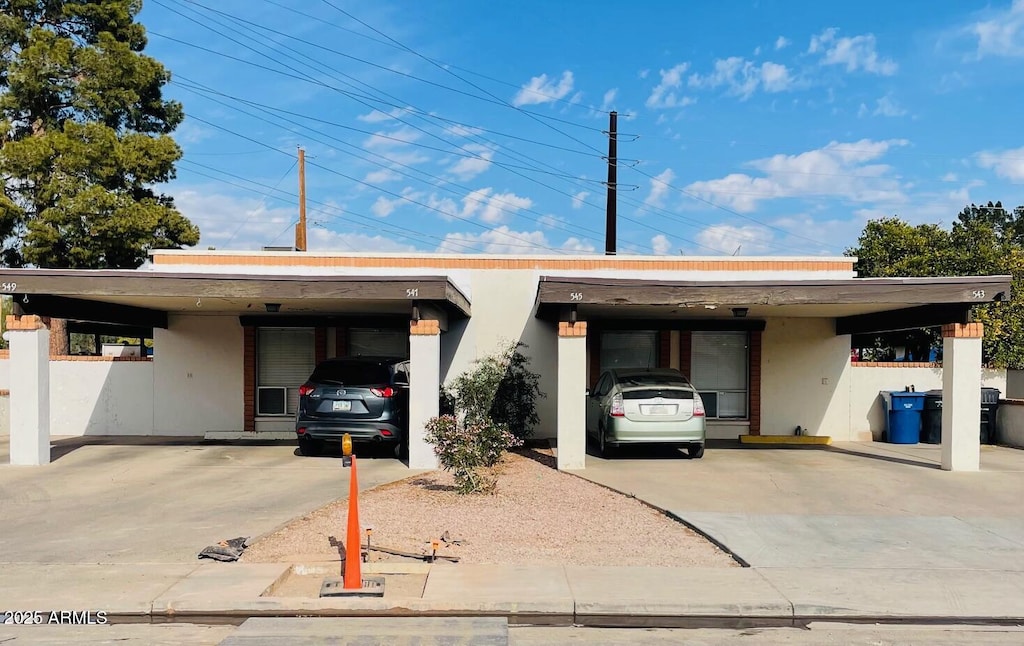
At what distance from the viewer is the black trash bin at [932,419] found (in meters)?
16.0

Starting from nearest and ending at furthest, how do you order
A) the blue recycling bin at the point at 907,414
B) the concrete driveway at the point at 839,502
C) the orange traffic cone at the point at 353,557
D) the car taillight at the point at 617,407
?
the orange traffic cone at the point at 353,557 → the concrete driveway at the point at 839,502 → the car taillight at the point at 617,407 → the blue recycling bin at the point at 907,414

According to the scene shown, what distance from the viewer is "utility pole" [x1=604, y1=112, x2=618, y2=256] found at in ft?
87.4

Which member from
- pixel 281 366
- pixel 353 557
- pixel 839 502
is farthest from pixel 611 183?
pixel 353 557

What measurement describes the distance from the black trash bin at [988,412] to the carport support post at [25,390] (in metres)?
17.2

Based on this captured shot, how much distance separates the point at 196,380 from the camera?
1641cm

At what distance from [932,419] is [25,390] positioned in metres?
16.5

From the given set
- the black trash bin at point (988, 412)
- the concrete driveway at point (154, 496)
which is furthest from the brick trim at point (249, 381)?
the black trash bin at point (988, 412)

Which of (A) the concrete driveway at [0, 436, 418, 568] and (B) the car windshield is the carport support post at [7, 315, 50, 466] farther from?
(B) the car windshield

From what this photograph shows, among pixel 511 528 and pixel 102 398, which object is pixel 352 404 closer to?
pixel 511 528

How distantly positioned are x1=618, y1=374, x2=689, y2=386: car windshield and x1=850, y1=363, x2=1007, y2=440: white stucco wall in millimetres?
5432

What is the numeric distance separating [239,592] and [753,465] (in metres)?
8.95

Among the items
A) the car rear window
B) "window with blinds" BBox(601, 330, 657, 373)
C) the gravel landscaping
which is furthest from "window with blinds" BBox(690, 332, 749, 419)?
the car rear window

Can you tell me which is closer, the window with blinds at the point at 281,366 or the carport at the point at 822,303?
the carport at the point at 822,303

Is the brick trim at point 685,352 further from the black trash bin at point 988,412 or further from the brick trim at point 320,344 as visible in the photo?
the brick trim at point 320,344
